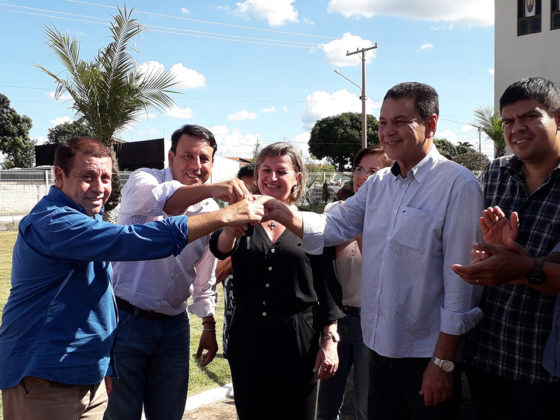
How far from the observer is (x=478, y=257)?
2.21m

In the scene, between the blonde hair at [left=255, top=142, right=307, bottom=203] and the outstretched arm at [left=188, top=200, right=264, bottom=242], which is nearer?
the outstretched arm at [left=188, top=200, right=264, bottom=242]

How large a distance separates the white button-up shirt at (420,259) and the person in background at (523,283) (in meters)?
0.15

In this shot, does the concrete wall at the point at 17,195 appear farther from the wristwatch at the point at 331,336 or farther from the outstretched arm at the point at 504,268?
the outstretched arm at the point at 504,268

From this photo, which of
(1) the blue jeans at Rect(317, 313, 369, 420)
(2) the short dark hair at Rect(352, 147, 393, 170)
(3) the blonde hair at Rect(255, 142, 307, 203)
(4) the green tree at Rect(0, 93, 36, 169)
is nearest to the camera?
(3) the blonde hair at Rect(255, 142, 307, 203)

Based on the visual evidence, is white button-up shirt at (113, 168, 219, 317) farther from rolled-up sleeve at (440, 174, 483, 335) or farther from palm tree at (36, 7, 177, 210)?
palm tree at (36, 7, 177, 210)

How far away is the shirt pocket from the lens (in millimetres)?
2400

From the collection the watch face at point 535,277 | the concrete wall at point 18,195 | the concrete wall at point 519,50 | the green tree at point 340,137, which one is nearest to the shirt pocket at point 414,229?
the watch face at point 535,277

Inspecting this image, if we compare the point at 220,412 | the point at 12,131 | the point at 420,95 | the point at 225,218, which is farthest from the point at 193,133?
the point at 12,131

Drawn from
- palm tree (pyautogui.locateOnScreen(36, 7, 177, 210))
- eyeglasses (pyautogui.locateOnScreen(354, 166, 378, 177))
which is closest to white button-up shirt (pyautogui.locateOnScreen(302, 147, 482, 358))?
eyeglasses (pyautogui.locateOnScreen(354, 166, 378, 177))

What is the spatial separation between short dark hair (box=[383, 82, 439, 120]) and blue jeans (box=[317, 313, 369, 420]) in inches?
66.6

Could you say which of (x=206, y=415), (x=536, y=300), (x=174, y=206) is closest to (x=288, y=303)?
(x=174, y=206)

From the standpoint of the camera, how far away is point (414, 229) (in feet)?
7.96

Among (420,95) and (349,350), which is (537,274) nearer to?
(420,95)

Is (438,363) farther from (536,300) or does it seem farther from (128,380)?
(128,380)
